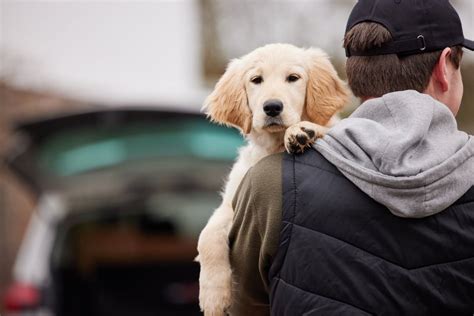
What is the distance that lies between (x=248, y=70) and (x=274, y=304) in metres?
1.01

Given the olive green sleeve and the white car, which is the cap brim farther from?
the white car

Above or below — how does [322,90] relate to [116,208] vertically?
above

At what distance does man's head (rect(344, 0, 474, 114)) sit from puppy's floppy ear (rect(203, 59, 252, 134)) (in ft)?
2.25

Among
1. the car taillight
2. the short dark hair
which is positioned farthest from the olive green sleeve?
the car taillight

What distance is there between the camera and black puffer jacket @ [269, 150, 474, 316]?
248cm

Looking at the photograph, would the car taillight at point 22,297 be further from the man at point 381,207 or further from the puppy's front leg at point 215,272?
the man at point 381,207

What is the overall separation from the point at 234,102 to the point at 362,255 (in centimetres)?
101

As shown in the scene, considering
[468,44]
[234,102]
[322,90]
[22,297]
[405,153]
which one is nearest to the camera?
[405,153]

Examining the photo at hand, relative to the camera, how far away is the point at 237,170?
10.7 feet

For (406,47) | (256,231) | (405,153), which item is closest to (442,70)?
(406,47)

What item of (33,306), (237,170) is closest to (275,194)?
(237,170)

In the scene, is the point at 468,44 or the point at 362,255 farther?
the point at 468,44

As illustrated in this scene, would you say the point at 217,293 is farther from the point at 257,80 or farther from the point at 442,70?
the point at 442,70

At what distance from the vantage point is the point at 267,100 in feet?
10.3
